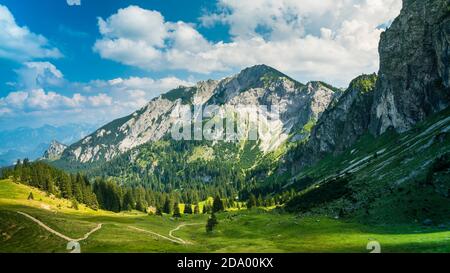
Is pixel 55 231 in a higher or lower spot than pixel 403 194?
lower

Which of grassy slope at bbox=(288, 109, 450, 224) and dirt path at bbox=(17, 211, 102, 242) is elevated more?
grassy slope at bbox=(288, 109, 450, 224)

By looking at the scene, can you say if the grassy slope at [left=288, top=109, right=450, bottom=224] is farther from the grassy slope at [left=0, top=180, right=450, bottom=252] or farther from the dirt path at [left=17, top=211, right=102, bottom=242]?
the dirt path at [left=17, top=211, right=102, bottom=242]

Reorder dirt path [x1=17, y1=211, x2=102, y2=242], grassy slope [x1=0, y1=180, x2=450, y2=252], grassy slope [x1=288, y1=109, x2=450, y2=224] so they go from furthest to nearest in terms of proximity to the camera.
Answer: dirt path [x1=17, y1=211, x2=102, y2=242] → grassy slope [x1=288, y1=109, x2=450, y2=224] → grassy slope [x1=0, y1=180, x2=450, y2=252]

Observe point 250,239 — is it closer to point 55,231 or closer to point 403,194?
point 403,194

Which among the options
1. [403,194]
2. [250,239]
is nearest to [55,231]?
[250,239]

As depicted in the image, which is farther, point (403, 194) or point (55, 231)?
point (403, 194)

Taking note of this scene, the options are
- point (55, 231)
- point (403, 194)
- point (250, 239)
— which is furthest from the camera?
point (403, 194)

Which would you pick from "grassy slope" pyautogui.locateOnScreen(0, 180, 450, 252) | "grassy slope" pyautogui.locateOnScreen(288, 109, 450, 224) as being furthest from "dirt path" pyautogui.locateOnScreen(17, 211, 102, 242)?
"grassy slope" pyautogui.locateOnScreen(288, 109, 450, 224)

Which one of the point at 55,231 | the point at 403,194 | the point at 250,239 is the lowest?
the point at 250,239

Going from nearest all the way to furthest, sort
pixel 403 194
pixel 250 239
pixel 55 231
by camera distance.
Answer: pixel 55 231 < pixel 250 239 < pixel 403 194

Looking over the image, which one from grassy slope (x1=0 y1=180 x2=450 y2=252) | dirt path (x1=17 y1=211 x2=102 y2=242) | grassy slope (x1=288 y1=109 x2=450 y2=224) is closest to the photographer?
grassy slope (x1=0 y1=180 x2=450 y2=252)
